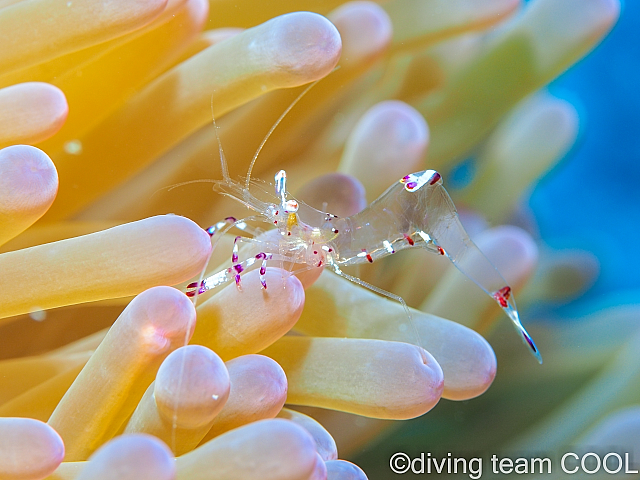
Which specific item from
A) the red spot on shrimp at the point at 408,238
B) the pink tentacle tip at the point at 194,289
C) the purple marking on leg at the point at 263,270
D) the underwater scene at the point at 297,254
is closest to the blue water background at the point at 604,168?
the underwater scene at the point at 297,254

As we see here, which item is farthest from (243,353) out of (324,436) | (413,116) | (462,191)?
(462,191)

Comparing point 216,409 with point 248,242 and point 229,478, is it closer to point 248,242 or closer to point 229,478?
point 229,478

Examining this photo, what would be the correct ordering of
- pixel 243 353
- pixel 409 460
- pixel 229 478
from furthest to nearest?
pixel 409 460
pixel 243 353
pixel 229 478

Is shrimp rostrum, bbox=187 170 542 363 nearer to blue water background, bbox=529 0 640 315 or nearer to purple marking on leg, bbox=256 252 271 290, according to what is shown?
purple marking on leg, bbox=256 252 271 290

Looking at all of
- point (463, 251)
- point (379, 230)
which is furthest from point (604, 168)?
point (379, 230)

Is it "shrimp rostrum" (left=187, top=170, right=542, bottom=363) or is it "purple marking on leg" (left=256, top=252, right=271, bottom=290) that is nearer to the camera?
"purple marking on leg" (left=256, top=252, right=271, bottom=290)

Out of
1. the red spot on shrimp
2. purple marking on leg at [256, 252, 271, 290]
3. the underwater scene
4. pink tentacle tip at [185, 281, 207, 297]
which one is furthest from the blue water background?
pink tentacle tip at [185, 281, 207, 297]

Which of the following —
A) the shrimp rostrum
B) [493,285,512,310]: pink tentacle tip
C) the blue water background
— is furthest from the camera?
the blue water background
